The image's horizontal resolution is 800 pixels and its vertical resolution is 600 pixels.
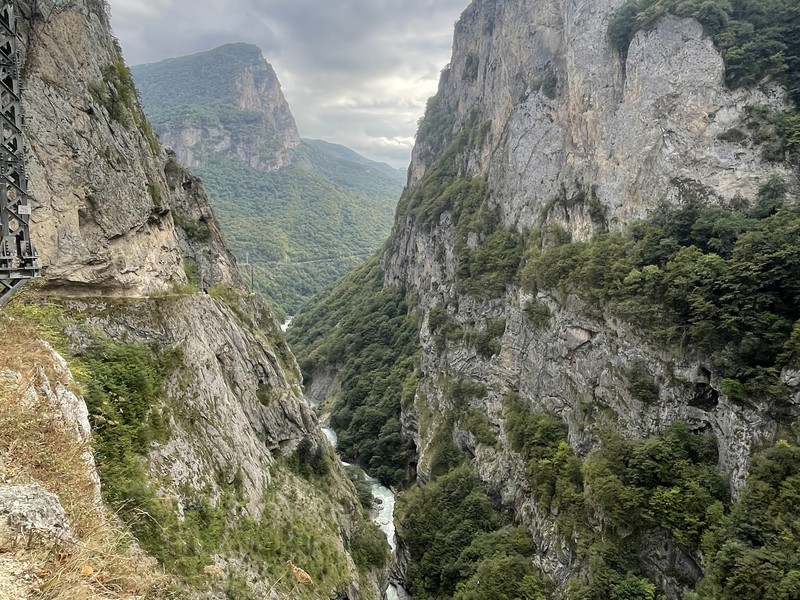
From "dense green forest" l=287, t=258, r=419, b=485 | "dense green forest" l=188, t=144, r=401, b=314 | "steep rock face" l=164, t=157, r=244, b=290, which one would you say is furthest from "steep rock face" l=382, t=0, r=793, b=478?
"dense green forest" l=188, t=144, r=401, b=314

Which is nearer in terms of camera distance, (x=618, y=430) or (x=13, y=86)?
(x=13, y=86)

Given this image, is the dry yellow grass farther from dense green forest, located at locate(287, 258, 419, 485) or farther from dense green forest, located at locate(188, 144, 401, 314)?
dense green forest, located at locate(188, 144, 401, 314)

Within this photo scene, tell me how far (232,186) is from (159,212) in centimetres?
18188

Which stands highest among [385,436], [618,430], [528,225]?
[528,225]

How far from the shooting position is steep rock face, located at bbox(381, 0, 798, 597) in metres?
30.4

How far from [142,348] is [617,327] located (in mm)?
30743

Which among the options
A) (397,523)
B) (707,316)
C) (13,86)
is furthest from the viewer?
(397,523)

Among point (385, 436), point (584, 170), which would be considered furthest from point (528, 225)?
point (385, 436)

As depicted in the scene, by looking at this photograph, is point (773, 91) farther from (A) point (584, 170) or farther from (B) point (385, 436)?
(B) point (385, 436)

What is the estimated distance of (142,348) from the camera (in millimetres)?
17469

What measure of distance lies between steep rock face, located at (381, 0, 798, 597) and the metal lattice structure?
31674 millimetres

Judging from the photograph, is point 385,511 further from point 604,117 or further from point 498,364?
point 604,117

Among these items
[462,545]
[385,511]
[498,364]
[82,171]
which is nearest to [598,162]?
[498,364]

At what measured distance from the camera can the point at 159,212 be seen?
2195 cm
